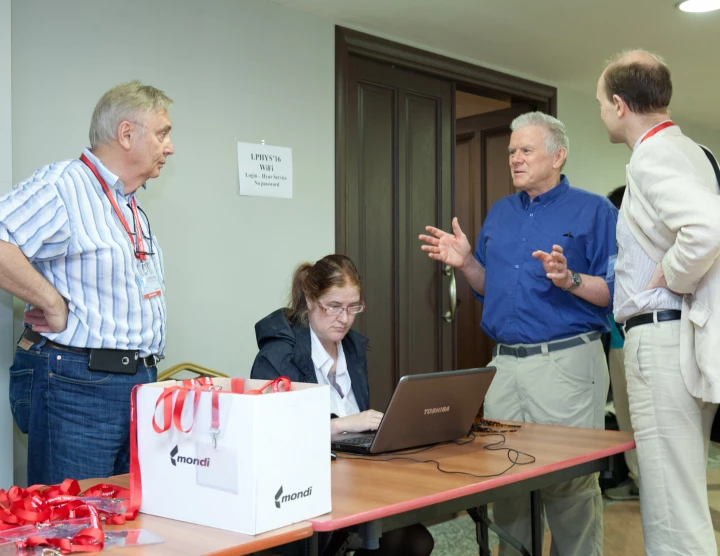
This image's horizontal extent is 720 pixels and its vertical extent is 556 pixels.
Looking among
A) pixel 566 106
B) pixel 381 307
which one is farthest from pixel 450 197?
pixel 566 106

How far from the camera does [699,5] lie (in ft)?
11.4

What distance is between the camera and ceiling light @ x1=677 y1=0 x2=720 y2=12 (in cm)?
344

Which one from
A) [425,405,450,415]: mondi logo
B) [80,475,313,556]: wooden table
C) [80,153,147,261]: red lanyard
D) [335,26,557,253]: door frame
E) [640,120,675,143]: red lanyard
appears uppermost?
[335,26,557,253]: door frame

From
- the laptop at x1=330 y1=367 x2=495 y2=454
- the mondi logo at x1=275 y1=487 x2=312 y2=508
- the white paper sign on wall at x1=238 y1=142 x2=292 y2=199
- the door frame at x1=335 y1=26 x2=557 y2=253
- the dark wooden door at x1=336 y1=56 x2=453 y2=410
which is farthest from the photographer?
the dark wooden door at x1=336 y1=56 x2=453 y2=410

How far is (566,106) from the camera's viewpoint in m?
4.90

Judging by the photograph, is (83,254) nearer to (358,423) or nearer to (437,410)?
(358,423)

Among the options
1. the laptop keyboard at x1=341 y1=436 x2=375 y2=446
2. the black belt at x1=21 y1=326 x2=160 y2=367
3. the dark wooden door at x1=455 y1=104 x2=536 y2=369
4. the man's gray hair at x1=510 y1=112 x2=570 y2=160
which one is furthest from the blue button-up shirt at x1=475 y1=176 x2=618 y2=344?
the dark wooden door at x1=455 y1=104 x2=536 y2=369

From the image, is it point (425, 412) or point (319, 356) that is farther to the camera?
point (319, 356)

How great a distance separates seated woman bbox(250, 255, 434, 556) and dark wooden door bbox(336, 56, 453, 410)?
1211 mm

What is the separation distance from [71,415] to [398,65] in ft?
8.24


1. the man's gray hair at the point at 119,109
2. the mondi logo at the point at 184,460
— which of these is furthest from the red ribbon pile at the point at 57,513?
the man's gray hair at the point at 119,109

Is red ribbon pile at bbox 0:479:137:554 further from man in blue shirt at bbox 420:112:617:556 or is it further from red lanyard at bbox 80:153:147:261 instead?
man in blue shirt at bbox 420:112:617:556

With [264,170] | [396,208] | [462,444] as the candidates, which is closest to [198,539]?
[462,444]

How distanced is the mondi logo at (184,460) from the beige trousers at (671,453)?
3.83 ft
